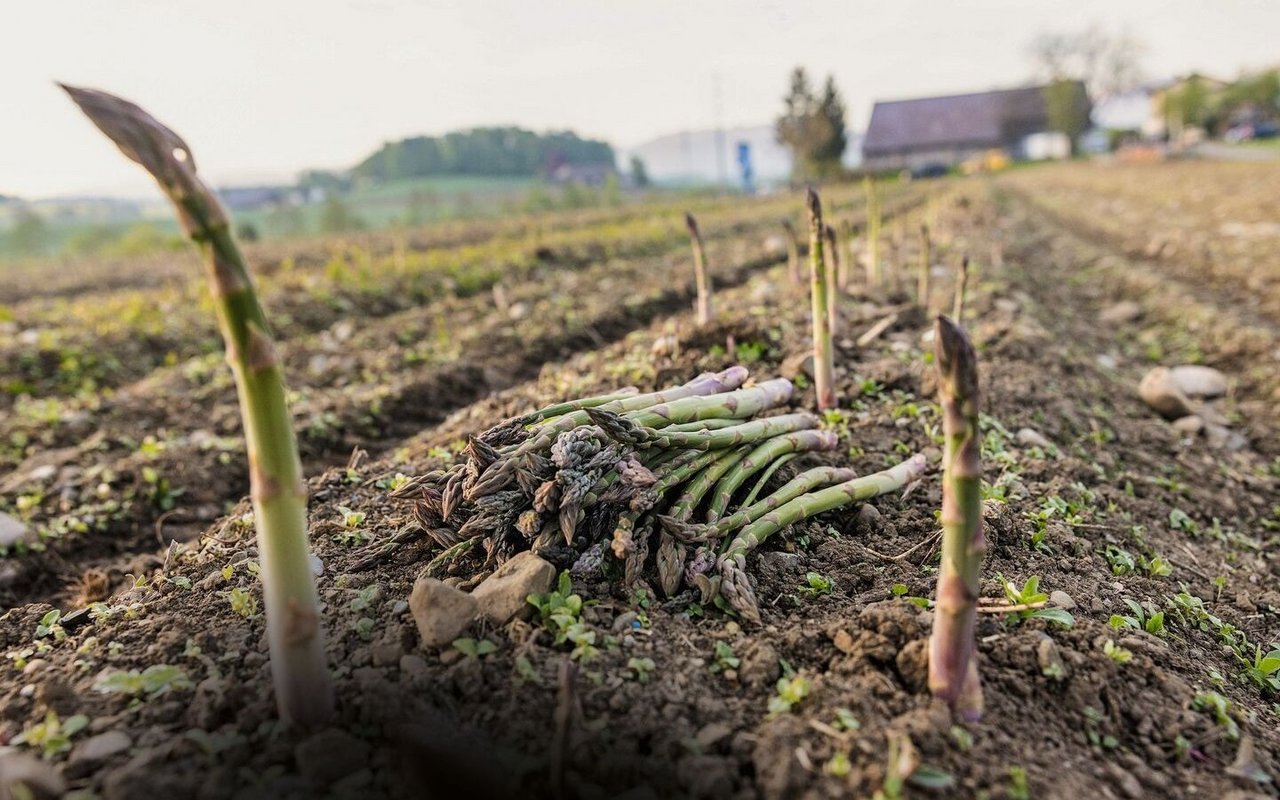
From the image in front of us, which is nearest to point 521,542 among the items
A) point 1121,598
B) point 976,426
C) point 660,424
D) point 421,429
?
point 660,424

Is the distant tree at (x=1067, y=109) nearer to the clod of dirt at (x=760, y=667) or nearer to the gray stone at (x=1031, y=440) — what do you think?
the gray stone at (x=1031, y=440)

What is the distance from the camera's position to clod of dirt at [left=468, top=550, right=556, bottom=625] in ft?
8.33

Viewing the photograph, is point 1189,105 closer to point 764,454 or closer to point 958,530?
point 764,454

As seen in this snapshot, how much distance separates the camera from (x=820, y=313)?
4.45m

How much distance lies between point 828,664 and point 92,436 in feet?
22.4

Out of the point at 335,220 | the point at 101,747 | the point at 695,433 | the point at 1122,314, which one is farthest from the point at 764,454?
the point at 335,220

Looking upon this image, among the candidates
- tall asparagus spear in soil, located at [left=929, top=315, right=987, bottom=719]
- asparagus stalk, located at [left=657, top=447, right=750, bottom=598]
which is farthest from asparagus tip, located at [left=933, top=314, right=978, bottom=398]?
asparagus stalk, located at [left=657, top=447, right=750, bottom=598]

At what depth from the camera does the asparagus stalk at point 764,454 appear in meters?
3.14

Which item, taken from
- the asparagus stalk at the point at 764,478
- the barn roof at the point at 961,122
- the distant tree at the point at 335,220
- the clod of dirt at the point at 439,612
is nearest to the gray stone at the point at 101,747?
the clod of dirt at the point at 439,612

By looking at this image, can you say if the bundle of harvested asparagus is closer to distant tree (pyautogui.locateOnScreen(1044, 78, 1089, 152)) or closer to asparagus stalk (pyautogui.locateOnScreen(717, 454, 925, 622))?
asparagus stalk (pyautogui.locateOnScreen(717, 454, 925, 622))

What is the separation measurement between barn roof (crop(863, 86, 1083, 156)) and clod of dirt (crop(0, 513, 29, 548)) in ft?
273

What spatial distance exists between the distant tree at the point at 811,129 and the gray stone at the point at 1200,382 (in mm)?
49839

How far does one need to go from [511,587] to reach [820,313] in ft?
8.79

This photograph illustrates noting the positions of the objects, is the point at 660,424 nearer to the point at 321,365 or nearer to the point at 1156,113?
the point at 321,365
